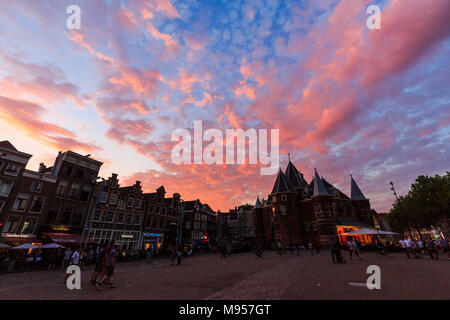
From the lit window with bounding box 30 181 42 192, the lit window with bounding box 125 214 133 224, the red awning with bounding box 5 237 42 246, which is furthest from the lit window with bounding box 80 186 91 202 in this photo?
the lit window with bounding box 125 214 133 224

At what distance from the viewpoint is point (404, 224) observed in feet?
165

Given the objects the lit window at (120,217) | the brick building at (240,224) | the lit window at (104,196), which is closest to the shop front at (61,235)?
the lit window at (104,196)

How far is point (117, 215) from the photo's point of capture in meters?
36.8

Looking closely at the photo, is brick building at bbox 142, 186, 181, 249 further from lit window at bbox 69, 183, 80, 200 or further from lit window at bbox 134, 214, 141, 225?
lit window at bbox 69, 183, 80, 200

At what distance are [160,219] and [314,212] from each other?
3459 cm

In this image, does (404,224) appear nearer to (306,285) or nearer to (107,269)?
(306,285)

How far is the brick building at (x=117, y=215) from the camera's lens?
1312 inches

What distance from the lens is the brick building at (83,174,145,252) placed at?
33.3m

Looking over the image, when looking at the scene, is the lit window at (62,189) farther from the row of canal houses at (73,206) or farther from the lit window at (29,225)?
the lit window at (29,225)

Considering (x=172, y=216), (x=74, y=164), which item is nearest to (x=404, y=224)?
(x=172, y=216)

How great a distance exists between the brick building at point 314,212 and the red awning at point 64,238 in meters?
40.0

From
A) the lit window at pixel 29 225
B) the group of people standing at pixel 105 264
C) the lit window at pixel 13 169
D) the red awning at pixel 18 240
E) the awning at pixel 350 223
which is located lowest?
the group of people standing at pixel 105 264

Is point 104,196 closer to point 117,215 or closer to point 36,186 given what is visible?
point 117,215

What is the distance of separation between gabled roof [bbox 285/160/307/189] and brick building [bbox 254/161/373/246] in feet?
1.12
